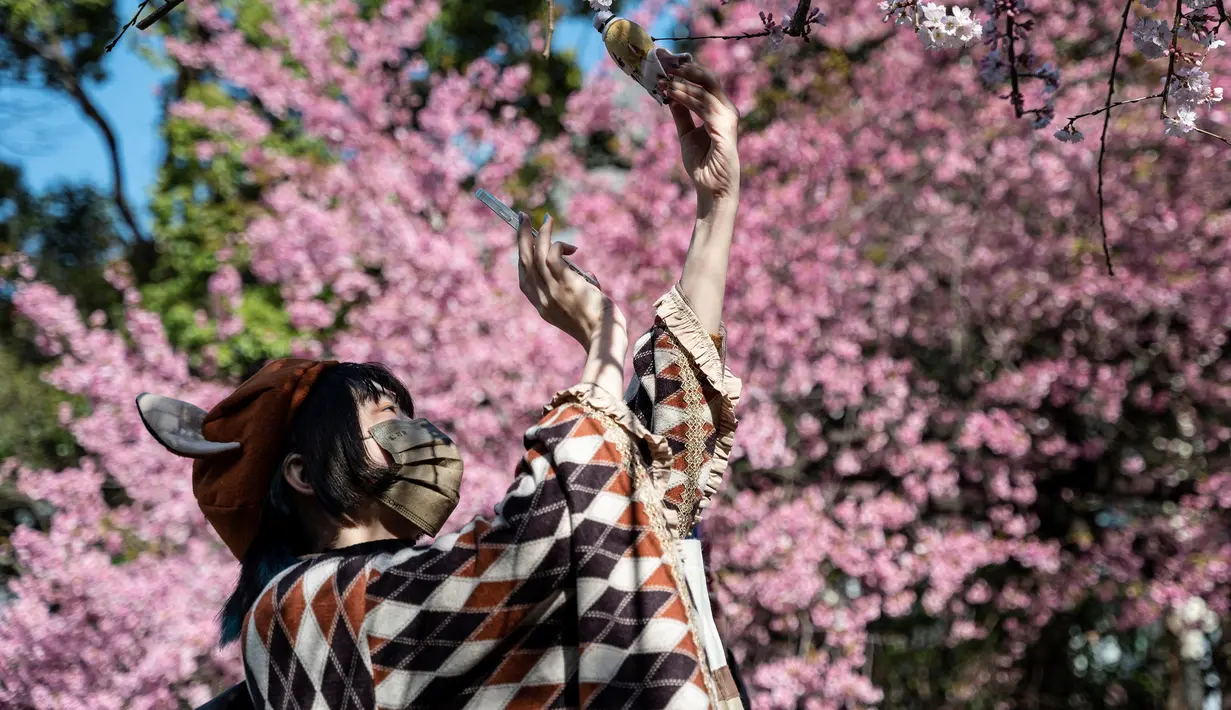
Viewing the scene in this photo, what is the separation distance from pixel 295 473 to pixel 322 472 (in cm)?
7

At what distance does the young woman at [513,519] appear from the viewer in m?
1.29

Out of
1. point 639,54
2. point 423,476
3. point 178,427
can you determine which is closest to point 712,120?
point 639,54

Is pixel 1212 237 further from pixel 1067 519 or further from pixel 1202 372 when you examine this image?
pixel 1067 519

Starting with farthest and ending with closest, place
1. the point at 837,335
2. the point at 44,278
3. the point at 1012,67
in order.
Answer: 1. the point at 44,278
2. the point at 837,335
3. the point at 1012,67

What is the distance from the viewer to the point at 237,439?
1597mm

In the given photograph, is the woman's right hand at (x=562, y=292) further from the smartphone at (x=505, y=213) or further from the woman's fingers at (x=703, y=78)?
the woman's fingers at (x=703, y=78)

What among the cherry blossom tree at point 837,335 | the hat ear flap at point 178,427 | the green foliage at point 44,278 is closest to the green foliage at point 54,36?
the green foliage at point 44,278

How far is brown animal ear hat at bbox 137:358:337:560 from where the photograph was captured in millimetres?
1574

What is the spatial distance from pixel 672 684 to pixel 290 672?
51 cm

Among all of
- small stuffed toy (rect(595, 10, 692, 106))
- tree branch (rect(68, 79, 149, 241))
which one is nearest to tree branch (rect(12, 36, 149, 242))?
tree branch (rect(68, 79, 149, 241))

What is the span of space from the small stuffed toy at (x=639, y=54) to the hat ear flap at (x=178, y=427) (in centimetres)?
80

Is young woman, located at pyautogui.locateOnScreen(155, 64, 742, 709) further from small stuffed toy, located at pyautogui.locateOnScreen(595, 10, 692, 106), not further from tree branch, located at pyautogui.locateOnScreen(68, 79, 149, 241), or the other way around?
tree branch, located at pyautogui.locateOnScreen(68, 79, 149, 241)

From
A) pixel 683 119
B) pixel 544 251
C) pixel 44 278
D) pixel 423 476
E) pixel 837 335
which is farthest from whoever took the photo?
pixel 44 278

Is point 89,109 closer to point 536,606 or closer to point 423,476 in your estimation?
point 423,476
